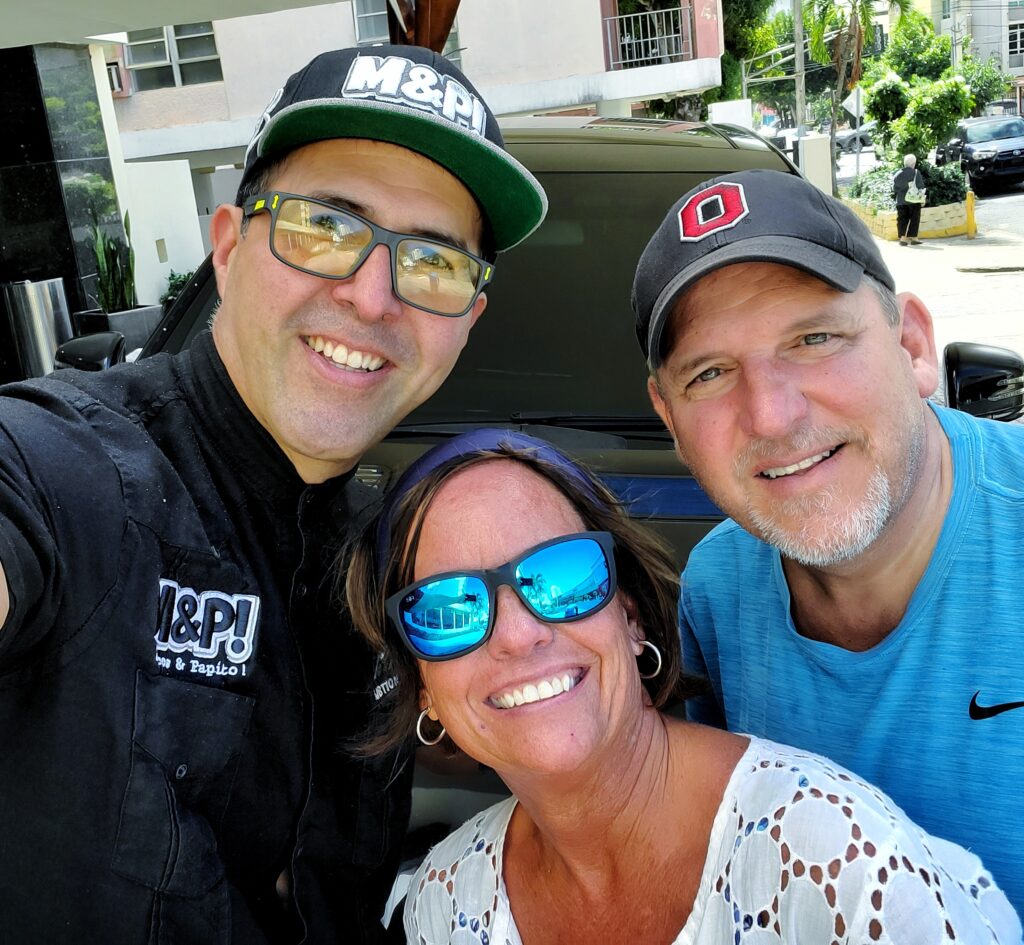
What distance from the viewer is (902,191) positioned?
68.3ft

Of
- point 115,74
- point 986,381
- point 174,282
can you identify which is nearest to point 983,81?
point 115,74

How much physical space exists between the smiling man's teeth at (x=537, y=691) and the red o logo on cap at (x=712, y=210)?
2.66 feet

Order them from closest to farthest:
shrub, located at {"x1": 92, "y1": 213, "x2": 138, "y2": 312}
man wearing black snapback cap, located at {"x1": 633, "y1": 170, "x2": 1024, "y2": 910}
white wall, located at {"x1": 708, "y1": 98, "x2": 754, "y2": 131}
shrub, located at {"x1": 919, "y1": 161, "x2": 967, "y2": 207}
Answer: man wearing black snapback cap, located at {"x1": 633, "y1": 170, "x2": 1024, "y2": 910} < shrub, located at {"x1": 92, "y1": 213, "x2": 138, "y2": 312} < shrub, located at {"x1": 919, "y1": 161, "x2": 967, "y2": 207} < white wall, located at {"x1": 708, "y1": 98, "x2": 754, "y2": 131}

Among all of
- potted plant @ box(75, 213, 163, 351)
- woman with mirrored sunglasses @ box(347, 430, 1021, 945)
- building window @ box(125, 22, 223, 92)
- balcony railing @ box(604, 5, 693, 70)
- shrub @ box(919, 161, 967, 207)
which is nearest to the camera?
woman with mirrored sunglasses @ box(347, 430, 1021, 945)

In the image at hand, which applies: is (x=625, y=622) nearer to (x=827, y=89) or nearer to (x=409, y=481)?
(x=409, y=481)

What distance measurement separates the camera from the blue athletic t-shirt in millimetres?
1757

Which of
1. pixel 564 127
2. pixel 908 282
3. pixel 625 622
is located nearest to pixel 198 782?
pixel 625 622

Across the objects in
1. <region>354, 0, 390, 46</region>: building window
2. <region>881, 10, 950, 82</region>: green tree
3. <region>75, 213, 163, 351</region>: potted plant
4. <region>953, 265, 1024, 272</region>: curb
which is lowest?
<region>953, 265, 1024, 272</region>: curb

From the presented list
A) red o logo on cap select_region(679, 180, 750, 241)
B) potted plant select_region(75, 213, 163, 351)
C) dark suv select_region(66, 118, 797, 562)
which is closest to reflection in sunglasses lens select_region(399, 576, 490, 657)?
red o logo on cap select_region(679, 180, 750, 241)

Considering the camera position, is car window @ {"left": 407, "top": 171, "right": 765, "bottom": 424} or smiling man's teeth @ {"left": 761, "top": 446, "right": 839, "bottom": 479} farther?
car window @ {"left": 407, "top": 171, "right": 765, "bottom": 424}

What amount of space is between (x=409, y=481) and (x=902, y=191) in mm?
21198

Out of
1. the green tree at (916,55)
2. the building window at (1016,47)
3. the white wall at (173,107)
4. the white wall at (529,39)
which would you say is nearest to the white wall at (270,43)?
the white wall at (173,107)

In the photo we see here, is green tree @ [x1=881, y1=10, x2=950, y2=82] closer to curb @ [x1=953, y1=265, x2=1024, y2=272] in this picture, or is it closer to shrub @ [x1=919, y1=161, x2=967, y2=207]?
shrub @ [x1=919, y1=161, x2=967, y2=207]

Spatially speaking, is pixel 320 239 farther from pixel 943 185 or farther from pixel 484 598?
pixel 943 185
